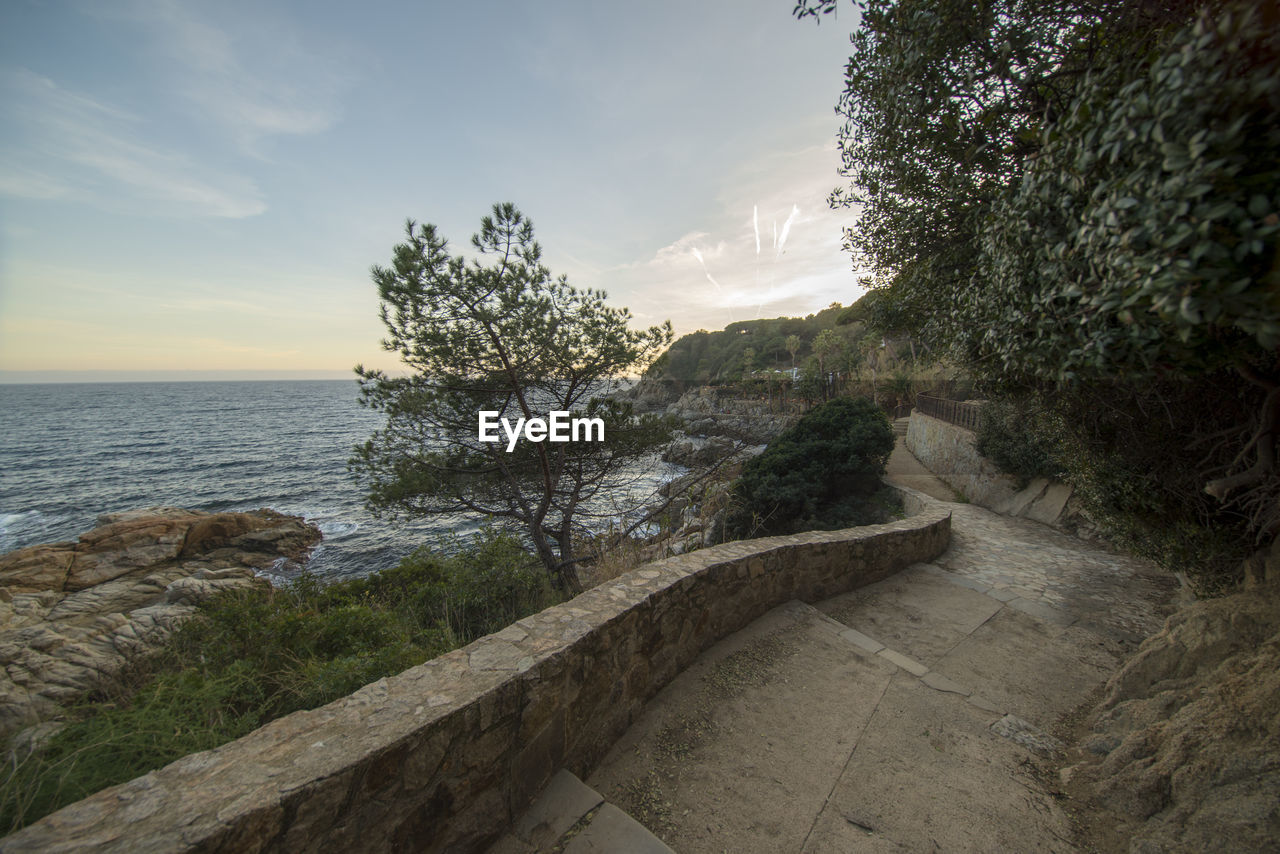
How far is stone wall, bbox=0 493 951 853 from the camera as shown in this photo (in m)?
1.55

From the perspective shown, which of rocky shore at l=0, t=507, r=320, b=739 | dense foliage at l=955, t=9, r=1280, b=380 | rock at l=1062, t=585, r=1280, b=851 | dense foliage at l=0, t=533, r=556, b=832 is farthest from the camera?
rocky shore at l=0, t=507, r=320, b=739

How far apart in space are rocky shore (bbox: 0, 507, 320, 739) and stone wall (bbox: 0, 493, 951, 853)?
1.45 meters

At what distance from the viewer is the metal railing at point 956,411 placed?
35.0 ft

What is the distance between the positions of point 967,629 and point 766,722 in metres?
2.97

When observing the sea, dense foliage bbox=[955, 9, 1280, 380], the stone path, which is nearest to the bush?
the sea

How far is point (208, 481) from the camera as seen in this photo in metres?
24.7

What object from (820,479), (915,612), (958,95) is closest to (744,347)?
(820,479)

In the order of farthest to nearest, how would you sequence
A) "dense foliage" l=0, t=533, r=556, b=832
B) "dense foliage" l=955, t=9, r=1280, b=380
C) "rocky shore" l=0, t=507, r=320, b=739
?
"rocky shore" l=0, t=507, r=320, b=739, "dense foliage" l=0, t=533, r=556, b=832, "dense foliage" l=955, t=9, r=1280, b=380

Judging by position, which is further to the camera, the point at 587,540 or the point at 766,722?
the point at 587,540

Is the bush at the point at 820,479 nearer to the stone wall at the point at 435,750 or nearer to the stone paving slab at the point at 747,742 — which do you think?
the stone paving slab at the point at 747,742

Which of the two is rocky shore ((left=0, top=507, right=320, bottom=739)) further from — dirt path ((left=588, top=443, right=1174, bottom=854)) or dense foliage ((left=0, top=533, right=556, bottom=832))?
dirt path ((left=588, top=443, right=1174, bottom=854))

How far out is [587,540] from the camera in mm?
8781

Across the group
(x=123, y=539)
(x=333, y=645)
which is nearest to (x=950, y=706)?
(x=333, y=645)

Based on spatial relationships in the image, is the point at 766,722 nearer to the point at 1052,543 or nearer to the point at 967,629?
the point at 967,629
